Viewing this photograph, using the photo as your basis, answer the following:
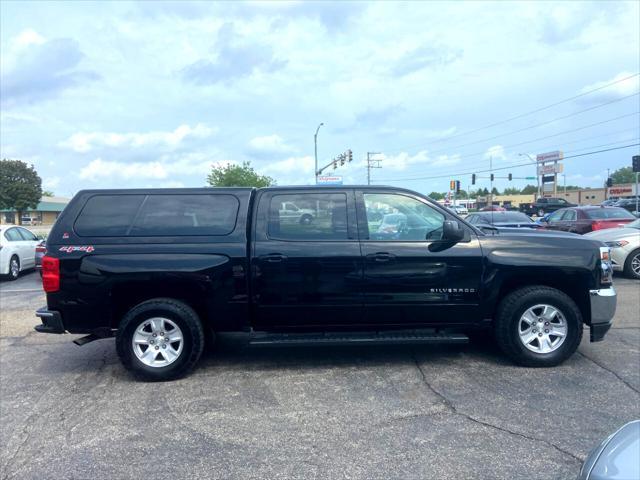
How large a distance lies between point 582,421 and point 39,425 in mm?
4281

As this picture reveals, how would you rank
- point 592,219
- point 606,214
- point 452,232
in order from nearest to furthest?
point 452,232 → point 592,219 → point 606,214

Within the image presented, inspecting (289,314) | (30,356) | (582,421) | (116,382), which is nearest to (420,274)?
(289,314)

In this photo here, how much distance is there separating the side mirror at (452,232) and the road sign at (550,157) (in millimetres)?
72994

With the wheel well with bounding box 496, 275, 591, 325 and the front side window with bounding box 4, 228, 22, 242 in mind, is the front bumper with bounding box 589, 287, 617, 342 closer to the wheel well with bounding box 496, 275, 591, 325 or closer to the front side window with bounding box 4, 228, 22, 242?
the wheel well with bounding box 496, 275, 591, 325

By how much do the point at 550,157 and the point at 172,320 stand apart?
3082 inches

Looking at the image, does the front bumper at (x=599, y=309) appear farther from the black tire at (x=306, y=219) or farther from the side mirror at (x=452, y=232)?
the black tire at (x=306, y=219)

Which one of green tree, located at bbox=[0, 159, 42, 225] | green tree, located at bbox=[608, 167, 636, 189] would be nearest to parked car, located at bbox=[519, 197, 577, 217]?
green tree, located at bbox=[0, 159, 42, 225]

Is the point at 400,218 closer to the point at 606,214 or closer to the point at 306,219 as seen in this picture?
the point at 306,219

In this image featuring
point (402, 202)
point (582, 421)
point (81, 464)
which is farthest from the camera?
point (402, 202)

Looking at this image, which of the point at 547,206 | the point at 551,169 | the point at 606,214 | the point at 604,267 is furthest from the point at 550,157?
the point at 604,267

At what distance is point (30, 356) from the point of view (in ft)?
20.2

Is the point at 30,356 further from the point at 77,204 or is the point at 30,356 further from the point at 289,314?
the point at 289,314

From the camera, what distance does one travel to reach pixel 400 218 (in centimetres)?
541

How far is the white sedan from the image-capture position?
499 inches
